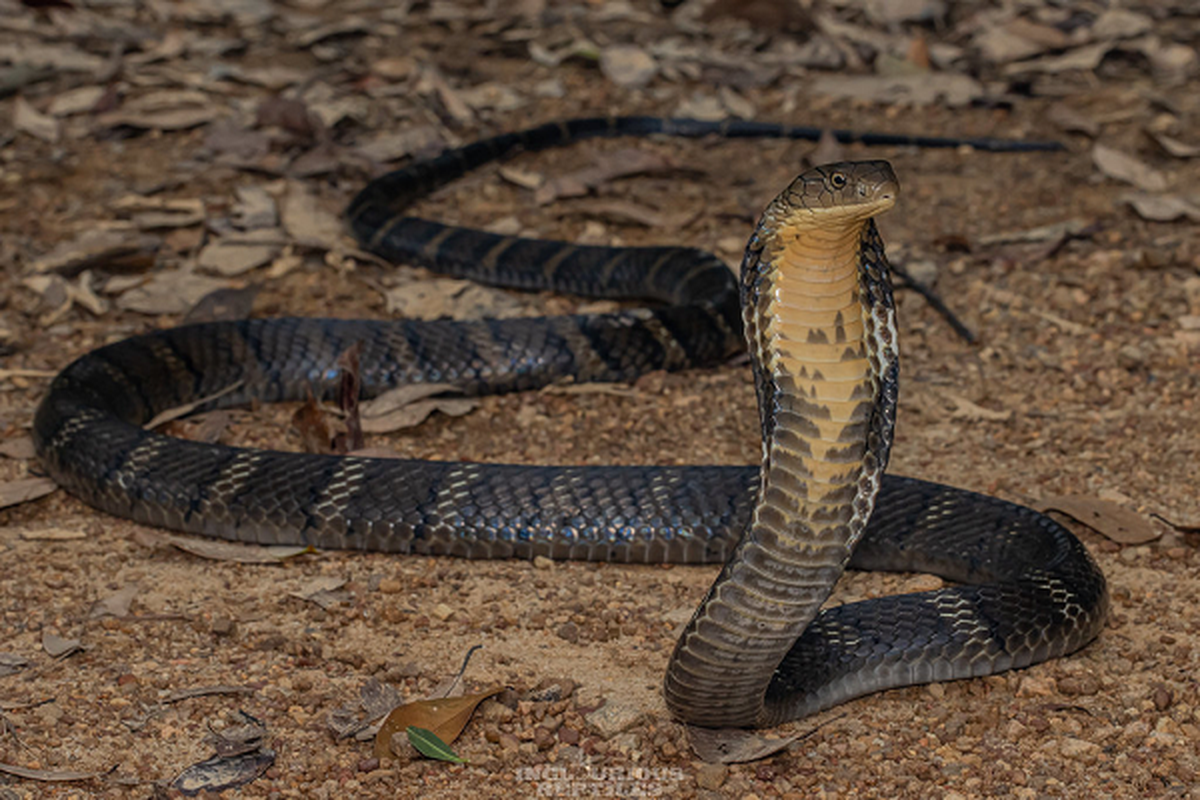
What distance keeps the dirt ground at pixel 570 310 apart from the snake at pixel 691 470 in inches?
4.8

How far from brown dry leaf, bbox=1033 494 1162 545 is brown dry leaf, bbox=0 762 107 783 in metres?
3.25

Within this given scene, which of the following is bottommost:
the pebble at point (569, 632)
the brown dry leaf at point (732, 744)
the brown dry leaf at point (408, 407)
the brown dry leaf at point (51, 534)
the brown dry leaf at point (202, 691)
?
the brown dry leaf at point (408, 407)

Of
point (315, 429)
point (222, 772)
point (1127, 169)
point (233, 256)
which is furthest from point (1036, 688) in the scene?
point (233, 256)

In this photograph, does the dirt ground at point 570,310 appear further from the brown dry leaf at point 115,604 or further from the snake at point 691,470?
the snake at point 691,470

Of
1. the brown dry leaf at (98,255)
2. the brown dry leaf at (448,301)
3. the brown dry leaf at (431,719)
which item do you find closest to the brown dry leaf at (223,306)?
the brown dry leaf at (98,255)

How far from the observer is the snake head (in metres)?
Answer: 2.75

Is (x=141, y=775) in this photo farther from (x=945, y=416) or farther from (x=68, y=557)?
(x=945, y=416)

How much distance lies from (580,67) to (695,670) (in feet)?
23.8

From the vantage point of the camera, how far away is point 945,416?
217 inches

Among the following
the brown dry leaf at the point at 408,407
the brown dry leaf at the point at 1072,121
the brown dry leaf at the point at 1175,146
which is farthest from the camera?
the brown dry leaf at the point at 1072,121

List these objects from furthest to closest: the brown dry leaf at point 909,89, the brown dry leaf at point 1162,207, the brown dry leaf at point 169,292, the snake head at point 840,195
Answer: the brown dry leaf at point 909,89 < the brown dry leaf at point 1162,207 < the brown dry leaf at point 169,292 < the snake head at point 840,195

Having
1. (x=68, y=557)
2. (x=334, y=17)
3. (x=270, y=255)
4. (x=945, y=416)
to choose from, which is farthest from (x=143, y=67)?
(x=945, y=416)

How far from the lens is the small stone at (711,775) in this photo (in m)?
3.22

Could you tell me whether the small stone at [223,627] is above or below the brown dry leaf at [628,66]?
below
